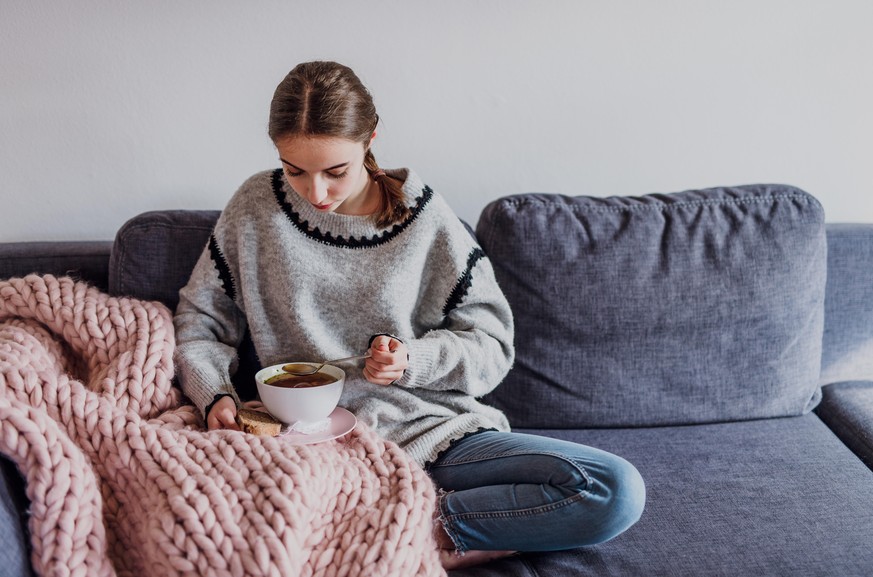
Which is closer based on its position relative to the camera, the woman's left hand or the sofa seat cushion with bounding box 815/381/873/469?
the woman's left hand

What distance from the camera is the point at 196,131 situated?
65.0 inches

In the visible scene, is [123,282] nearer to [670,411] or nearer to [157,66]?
[157,66]

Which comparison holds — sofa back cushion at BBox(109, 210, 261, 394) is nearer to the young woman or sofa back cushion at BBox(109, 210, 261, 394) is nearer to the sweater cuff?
the young woman

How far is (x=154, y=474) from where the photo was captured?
1096mm

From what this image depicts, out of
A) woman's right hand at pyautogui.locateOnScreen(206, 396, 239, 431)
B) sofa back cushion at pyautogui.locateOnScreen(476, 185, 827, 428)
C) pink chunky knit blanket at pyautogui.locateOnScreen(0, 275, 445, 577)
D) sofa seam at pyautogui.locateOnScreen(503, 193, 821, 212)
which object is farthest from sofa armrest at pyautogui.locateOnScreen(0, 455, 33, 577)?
sofa seam at pyautogui.locateOnScreen(503, 193, 821, 212)

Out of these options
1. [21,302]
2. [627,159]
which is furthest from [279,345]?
[627,159]

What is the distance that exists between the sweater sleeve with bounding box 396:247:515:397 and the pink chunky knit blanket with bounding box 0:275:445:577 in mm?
160

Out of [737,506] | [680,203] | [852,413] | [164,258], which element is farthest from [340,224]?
[852,413]

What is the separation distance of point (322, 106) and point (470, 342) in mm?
488

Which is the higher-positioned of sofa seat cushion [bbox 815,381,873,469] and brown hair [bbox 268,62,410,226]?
brown hair [bbox 268,62,410,226]

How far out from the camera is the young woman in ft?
4.18

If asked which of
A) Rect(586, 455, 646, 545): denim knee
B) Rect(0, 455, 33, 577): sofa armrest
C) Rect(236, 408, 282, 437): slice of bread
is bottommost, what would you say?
Rect(586, 455, 646, 545): denim knee

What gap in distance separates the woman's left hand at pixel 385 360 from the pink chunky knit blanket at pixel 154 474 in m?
0.10

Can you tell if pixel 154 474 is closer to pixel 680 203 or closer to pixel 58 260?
pixel 58 260
